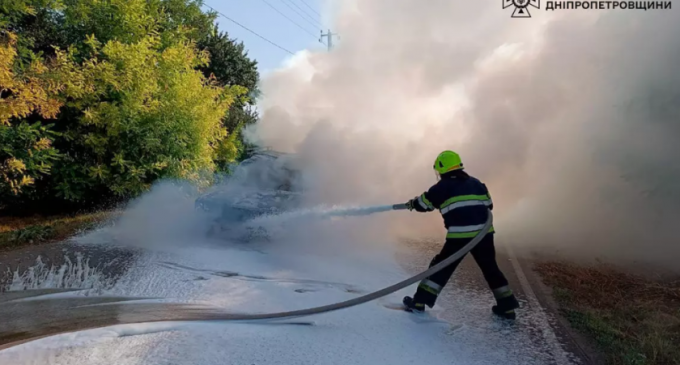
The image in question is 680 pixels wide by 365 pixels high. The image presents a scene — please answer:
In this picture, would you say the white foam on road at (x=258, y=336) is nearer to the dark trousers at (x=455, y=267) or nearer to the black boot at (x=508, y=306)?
the dark trousers at (x=455, y=267)

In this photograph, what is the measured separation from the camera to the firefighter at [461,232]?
14.5ft

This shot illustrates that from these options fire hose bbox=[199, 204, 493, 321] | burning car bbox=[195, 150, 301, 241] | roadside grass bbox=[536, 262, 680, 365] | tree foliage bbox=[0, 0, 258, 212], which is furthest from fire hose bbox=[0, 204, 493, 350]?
tree foliage bbox=[0, 0, 258, 212]

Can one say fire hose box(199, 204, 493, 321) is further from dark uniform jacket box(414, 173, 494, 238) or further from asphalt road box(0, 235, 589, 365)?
asphalt road box(0, 235, 589, 365)

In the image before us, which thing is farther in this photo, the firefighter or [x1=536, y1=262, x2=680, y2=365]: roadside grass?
the firefighter

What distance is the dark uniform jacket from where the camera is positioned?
4496mm

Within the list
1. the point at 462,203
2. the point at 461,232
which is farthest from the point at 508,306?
the point at 462,203

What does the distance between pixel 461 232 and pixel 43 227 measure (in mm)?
6697

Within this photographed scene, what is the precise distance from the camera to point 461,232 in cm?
450

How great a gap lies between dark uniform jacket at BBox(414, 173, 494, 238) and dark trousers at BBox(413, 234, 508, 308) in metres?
0.10

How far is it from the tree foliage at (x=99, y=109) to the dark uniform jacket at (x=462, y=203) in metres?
6.16

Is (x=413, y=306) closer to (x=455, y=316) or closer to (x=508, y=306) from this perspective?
(x=455, y=316)

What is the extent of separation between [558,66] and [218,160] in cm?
877

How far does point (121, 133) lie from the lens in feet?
30.8

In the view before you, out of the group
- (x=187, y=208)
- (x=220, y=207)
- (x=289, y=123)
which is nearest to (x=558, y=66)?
(x=289, y=123)
